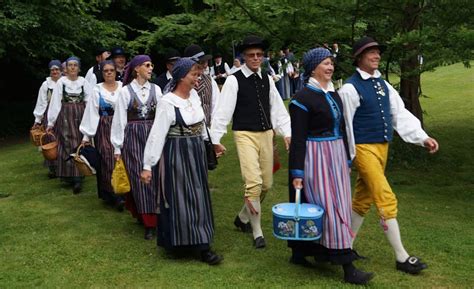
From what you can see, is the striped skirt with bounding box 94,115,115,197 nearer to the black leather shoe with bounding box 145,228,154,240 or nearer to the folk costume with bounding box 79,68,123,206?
the folk costume with bounding box 79,68,123,206

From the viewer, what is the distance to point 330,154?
15.3 ft

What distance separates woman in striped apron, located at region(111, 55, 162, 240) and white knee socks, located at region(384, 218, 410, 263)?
2427 millimetres

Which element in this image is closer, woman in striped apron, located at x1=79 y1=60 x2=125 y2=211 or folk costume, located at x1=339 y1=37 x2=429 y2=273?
folk costume, located at x1=339 y1=37 x2=429 y2=273

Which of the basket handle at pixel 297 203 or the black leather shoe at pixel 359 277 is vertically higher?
the basket handle at pixel 297 203

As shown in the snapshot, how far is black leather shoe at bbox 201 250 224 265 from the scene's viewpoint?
17.2 ft

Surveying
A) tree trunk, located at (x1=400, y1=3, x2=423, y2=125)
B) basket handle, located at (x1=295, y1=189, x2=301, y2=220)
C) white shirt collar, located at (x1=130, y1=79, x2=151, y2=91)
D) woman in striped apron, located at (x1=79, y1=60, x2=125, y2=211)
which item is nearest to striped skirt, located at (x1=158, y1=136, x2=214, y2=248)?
basket handle, located at (x1=295, y1=189, x2=301, y2=220)

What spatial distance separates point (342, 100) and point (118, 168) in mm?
2622

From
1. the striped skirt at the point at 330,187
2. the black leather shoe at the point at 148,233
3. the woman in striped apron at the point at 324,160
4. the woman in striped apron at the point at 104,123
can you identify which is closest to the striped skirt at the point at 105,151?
the woman in striped apron at the point at 104,123

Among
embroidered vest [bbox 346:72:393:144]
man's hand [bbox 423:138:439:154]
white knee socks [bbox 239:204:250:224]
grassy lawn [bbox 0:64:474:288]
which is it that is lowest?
grassy lawn [bbox 0:64:474:288]

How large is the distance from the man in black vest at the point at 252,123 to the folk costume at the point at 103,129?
6.05 ft

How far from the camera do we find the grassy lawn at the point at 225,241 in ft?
16.0

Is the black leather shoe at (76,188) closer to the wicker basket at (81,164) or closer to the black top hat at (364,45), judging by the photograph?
the wicker basket at (81,164)

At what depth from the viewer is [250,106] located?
18.7 ft

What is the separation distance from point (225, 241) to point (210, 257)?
669 mm
